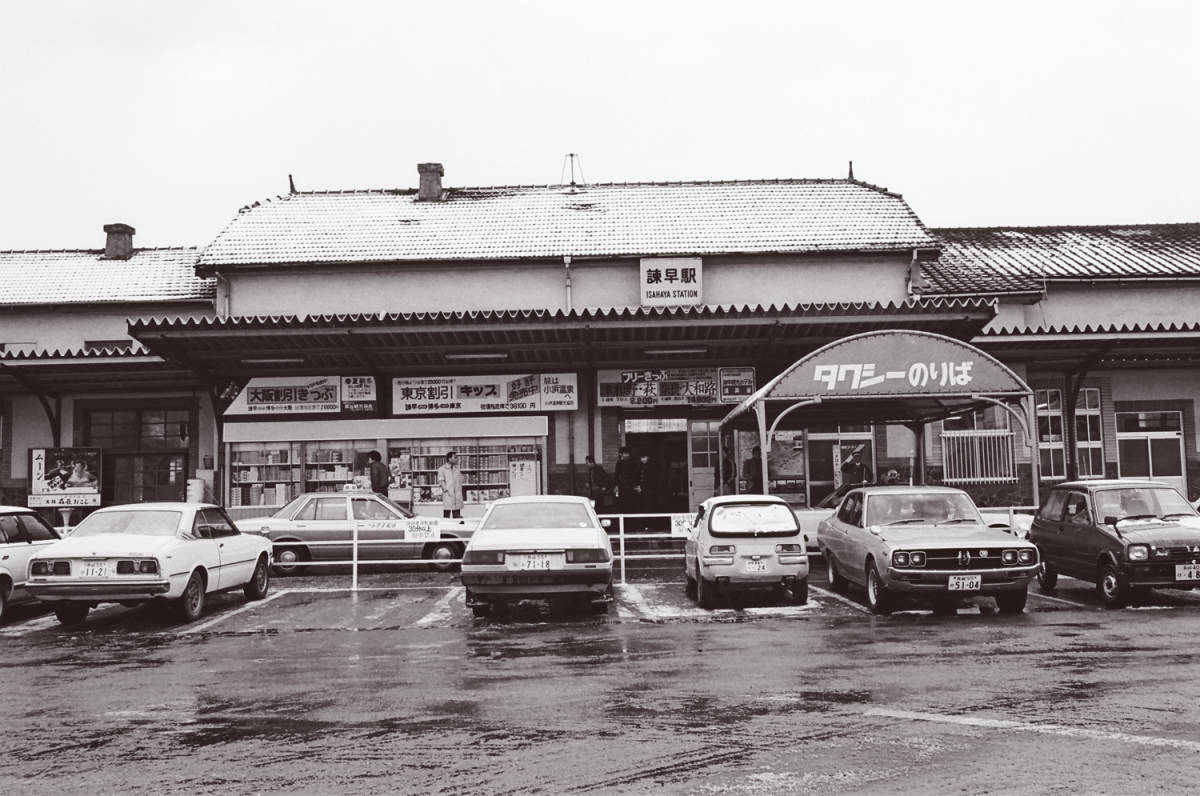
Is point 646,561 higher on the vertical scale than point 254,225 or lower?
lower

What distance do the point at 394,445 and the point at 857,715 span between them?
14953 millimetres

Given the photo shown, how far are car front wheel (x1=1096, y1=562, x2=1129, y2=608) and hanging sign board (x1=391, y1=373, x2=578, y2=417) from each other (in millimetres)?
10376

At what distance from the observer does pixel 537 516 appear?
12.6 meters

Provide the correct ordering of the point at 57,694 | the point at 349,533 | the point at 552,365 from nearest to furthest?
the point at 57,694, the point at 349,533, the point at 552,365

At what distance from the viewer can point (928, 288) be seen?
77.8 feet

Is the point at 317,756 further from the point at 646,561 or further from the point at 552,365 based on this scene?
the point at 552,365

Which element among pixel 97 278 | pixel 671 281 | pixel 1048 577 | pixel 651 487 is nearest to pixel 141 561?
pixel 1048 577

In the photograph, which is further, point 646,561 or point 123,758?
point 646,561

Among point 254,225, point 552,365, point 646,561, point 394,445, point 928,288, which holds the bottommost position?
point 646,561

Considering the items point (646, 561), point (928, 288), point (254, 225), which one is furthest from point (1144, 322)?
point (254, 225)

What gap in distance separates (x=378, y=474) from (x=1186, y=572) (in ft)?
44.2

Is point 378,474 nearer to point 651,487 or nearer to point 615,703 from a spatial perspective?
point 651,487

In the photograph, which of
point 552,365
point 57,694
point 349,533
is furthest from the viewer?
point 552,365

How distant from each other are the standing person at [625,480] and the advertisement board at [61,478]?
10297 millimetres
